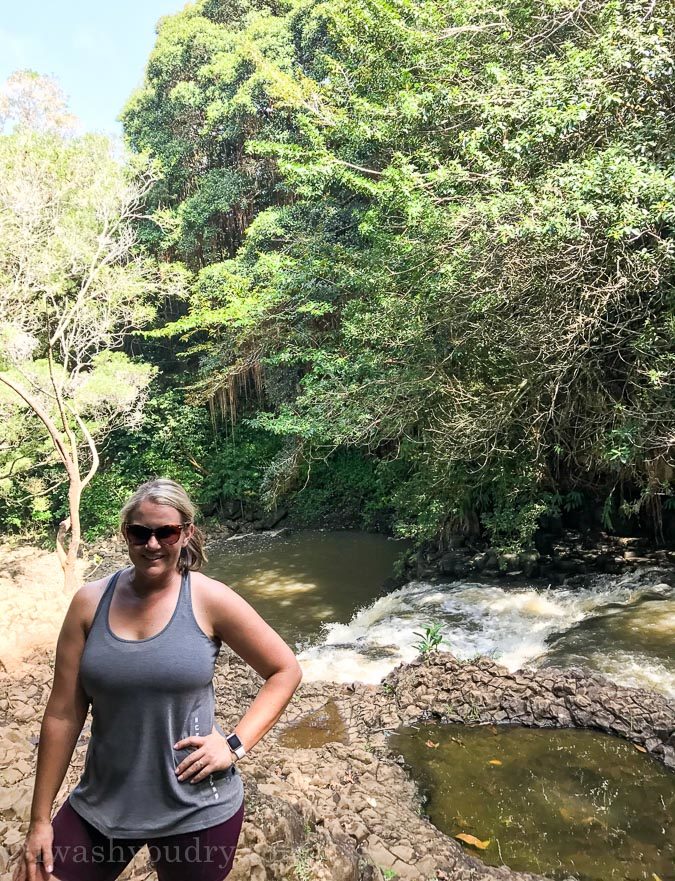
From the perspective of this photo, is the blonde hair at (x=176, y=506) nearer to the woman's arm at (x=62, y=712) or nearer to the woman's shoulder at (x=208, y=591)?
the woman's shoulder at (x=208, y=591)

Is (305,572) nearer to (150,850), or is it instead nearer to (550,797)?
(550,797)

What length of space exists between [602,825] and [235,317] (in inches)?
380

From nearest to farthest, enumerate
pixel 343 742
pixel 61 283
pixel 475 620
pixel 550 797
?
pixel 550 797 < pixel 343 742 < pixel 475 620 < pixel 61 283

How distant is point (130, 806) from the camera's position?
54.0 inches

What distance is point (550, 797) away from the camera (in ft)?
12.6

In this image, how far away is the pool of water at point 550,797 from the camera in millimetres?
3297

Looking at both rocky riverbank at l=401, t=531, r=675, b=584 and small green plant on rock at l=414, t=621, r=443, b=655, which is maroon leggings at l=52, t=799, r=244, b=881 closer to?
small green plant on rock at l=414, t=621, r=443, b=655

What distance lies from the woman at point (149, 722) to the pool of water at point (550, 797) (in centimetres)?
262

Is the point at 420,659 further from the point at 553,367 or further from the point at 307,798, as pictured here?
the point at 553,367

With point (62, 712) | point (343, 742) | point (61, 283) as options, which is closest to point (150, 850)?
point (62, 712)

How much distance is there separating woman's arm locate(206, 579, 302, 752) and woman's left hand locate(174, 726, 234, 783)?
7cm

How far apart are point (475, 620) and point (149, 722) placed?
6.36 meters

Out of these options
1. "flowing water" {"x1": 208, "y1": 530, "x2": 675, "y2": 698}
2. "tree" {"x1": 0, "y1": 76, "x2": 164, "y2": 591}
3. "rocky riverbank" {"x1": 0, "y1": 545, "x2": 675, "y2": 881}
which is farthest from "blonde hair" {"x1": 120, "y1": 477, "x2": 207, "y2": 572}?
"tree" {"x1": 0, "y1": 76, "x2": 164, "y2": 591}

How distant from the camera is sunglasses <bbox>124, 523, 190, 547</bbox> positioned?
4.83ft
